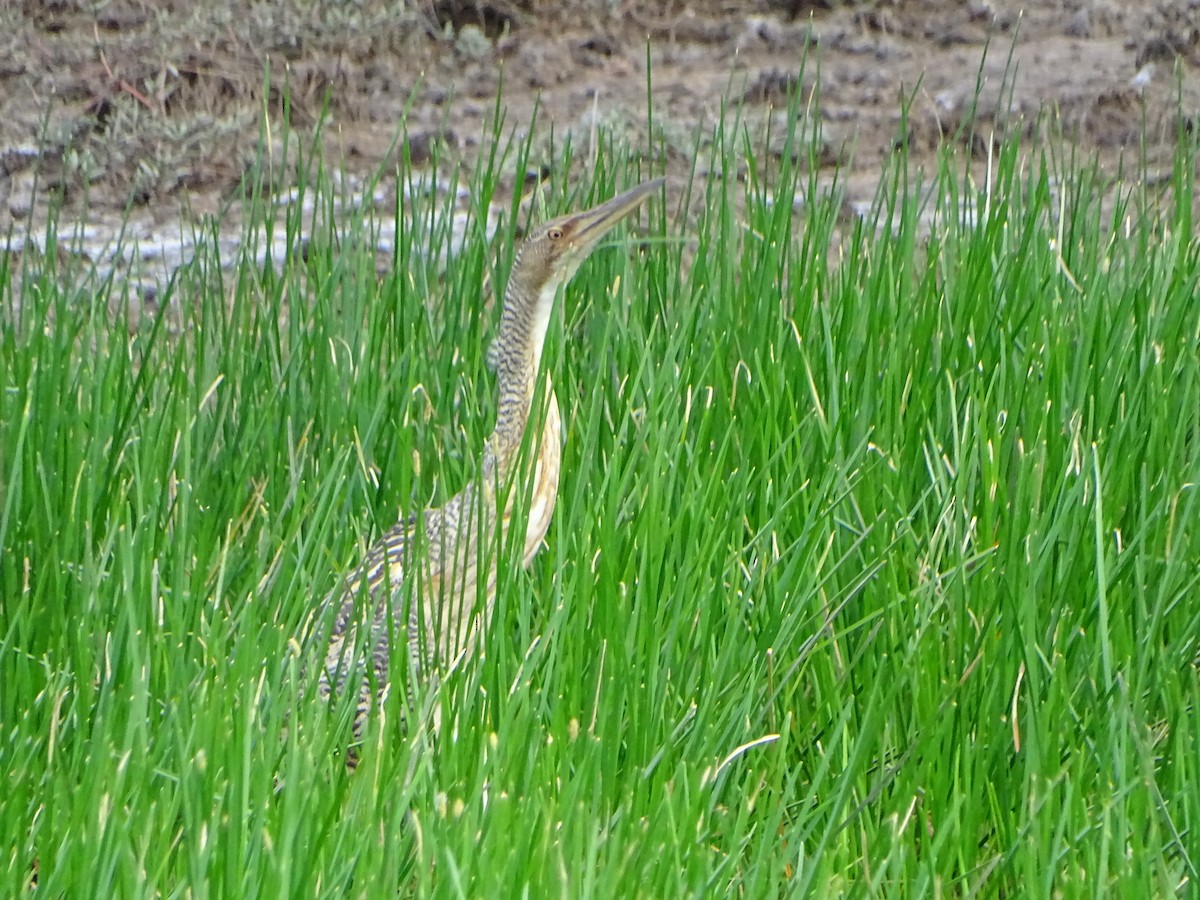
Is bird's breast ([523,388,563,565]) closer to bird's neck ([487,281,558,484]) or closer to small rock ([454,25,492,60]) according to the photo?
bird's neck ([487,281,558,484])

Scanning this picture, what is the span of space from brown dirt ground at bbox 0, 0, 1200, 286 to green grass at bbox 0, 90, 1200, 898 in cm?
166

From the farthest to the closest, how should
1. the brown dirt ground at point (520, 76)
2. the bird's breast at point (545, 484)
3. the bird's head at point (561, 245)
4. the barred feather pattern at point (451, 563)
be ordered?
the brown dirt ground at point (520, 76)
the bird's head at point (561, 245)
the bird's breast at point (545, 484)
the barred feather pattern at point (451, 563)

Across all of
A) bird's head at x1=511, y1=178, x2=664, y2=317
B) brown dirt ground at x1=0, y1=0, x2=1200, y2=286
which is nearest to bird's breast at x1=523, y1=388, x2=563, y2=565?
bird's head at x1=511, y1=178, x2=664, y2=317

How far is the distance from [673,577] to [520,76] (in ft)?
12.5

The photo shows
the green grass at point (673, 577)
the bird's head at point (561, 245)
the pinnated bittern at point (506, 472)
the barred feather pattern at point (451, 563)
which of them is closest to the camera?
the green grass at point (673, 577)

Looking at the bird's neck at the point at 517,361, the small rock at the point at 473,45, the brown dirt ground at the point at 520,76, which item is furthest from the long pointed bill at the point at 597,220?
the small rock at the point at 473,45

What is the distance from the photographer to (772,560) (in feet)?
9.37

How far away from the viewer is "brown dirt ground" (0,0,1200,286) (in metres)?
5.66

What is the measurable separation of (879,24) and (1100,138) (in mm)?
1213

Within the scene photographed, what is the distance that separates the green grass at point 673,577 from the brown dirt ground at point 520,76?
1.66 meters

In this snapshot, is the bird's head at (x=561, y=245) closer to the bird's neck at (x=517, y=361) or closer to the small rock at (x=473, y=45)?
the bird's neck at (x=517, y=361)

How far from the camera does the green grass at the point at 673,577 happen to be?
6.95ft

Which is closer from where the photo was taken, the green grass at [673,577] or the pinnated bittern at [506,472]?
the green grass at [673,577]

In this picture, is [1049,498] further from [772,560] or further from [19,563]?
[19,563]
